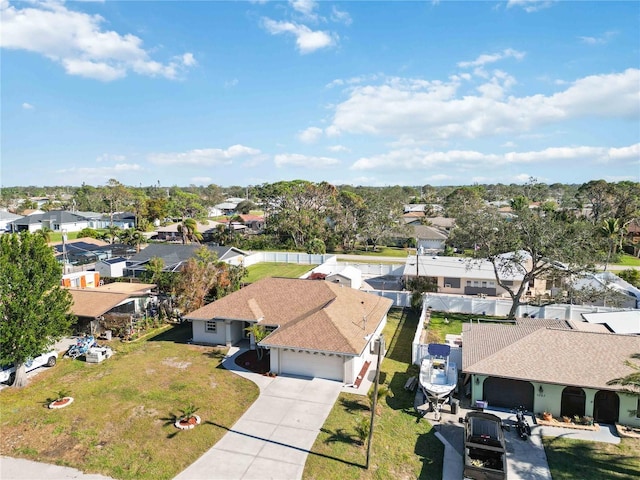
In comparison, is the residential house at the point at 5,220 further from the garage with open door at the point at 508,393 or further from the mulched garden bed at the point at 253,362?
the garage with open door at the point at 508,393

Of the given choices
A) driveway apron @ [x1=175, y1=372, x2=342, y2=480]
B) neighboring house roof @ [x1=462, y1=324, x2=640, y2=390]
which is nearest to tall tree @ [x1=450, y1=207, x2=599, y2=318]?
neighboring house roof @ [x1=462, y1=324, x2=640, y2=390]

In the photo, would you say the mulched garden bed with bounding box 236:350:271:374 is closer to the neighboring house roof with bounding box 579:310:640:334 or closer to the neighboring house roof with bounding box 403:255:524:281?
the neighboring house roof with bounding box 579:310:640:334

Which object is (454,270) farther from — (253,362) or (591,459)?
(591,459)

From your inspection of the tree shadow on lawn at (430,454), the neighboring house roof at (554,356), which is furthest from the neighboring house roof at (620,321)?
the tree shadow on lawn at (430,454)

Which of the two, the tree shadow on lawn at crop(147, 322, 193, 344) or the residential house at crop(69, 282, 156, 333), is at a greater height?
the residential house at crop(69, 282, 156, 333)

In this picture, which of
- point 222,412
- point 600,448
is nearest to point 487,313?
point 600,448
